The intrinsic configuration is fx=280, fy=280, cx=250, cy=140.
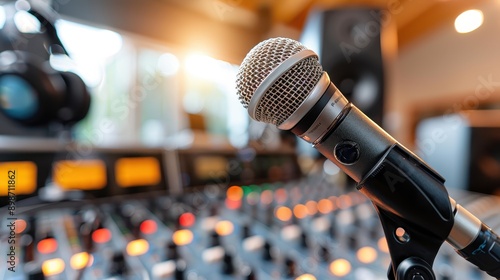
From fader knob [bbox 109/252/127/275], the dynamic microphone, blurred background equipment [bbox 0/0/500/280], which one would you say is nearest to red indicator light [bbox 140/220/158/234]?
blurred background equipment [bbox 0/0/500/280]

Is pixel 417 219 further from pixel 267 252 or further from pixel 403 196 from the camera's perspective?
pixel 267 252

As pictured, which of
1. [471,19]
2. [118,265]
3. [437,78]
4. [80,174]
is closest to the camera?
[118,265]

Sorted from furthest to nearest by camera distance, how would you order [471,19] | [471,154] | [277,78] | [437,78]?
1. [437,78]
2. [471,154]
3. [471,19]
4. [277,78]

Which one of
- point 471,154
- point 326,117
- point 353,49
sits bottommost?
point 471,154

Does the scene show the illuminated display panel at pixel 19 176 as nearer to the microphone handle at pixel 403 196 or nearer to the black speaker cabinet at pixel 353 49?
the microphone handle at pixel 403 196

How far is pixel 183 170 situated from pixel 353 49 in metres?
0.61

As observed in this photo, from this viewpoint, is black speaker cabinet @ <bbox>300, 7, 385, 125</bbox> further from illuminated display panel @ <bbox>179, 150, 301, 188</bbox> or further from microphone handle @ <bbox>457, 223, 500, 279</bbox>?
microphone handle @ <bbox>457, 223, 500, 279</bbox>

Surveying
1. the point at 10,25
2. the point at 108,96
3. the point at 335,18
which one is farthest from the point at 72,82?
the point at 335,18

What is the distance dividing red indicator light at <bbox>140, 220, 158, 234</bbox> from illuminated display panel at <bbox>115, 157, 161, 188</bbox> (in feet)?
0.59

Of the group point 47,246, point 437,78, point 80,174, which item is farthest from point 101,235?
point 437,78

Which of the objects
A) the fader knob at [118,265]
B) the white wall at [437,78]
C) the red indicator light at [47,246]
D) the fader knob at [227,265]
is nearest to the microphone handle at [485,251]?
the fader knob at [227,265]

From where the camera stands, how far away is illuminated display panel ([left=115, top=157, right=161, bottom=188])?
2.17 feet

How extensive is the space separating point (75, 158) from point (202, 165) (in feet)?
1.02

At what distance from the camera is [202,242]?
484 millimetres
